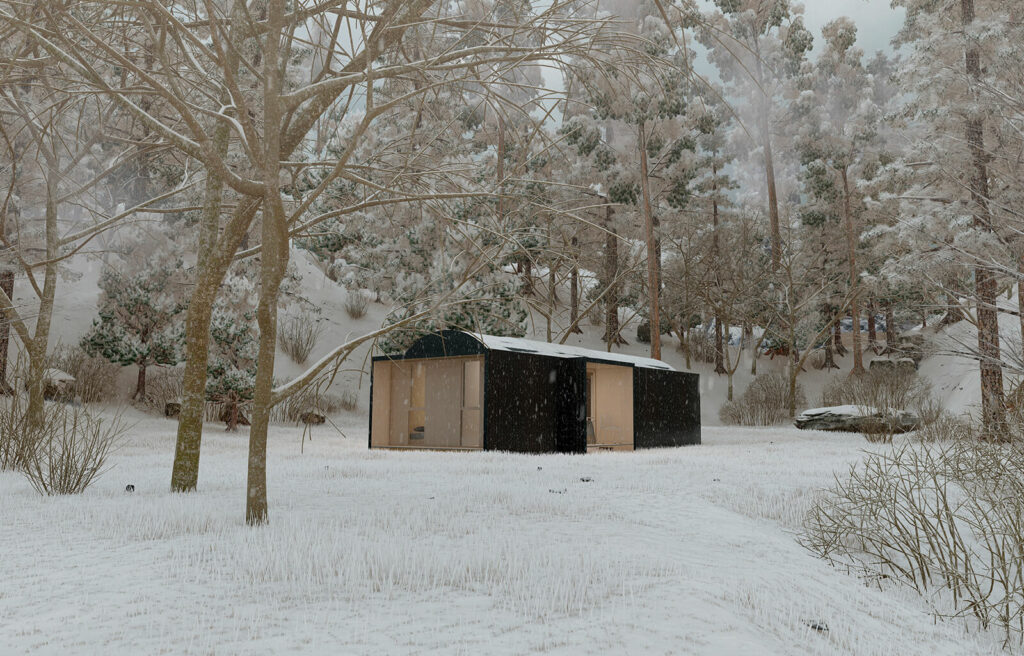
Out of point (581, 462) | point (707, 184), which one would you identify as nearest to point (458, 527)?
point (581, 462)

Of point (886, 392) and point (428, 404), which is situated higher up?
point (886, 392)

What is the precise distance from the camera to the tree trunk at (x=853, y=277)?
921 inches

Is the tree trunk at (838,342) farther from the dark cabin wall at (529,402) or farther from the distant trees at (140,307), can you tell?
the distant trees at (140,307)

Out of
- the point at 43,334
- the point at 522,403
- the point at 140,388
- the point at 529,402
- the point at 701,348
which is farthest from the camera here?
the point at 701,348

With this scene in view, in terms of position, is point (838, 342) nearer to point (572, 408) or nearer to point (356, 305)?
point (356, 305)

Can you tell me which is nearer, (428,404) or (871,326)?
(428,404)

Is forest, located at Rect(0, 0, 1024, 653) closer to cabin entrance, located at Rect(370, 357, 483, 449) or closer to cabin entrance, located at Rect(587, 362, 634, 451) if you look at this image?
cabin entrance, located at Rect(370, 357, 483, 449)

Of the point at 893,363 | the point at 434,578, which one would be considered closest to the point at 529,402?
the point at 434,578

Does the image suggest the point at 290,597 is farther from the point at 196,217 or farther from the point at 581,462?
the point at 196,217

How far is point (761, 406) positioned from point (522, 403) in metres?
11.4

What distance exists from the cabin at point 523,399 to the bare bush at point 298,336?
860 centimetres

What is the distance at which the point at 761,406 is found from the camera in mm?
20062

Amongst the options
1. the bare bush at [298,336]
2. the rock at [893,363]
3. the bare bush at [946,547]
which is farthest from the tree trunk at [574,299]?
the rock at [893,363]

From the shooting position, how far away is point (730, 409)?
2133 centimetres
